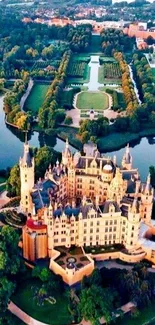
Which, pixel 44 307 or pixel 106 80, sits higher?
pixel 106 80

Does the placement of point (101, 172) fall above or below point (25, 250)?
above

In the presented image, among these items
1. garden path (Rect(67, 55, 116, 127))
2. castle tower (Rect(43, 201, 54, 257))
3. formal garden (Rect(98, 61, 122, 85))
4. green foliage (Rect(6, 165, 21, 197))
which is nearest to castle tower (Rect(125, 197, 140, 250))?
castle tower (Rect(43, 201, 54, 257))

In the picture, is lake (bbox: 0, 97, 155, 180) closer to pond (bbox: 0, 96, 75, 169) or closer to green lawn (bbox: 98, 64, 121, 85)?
pond (bbox: 0, 96, 75, 169)

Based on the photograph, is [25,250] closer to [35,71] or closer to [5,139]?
[5,139]

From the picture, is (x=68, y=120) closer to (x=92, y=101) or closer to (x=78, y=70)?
(x=92, y=101)

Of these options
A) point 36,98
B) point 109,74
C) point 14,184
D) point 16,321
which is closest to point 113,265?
point 16,321

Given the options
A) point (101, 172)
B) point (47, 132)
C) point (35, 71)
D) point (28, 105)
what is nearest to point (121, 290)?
point (101, 172)
